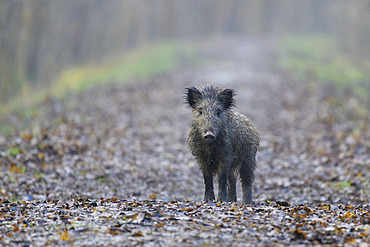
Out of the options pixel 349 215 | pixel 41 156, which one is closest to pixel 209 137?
pixel 349 215

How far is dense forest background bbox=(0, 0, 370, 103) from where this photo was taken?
93.2 feet

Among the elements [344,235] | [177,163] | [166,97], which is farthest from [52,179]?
[166,97]

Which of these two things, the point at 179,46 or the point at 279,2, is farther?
the point at 279,2

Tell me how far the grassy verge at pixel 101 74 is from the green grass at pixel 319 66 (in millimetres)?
10235

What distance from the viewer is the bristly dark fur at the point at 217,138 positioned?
27.5 ft

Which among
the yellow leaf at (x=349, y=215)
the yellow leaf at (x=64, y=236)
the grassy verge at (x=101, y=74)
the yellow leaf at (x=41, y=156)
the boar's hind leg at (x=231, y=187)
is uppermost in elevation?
the grassy verge at (x=101, y=74)

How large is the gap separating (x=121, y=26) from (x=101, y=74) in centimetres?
1562

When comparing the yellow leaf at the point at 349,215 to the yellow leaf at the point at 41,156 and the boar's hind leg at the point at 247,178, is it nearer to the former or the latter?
the boar's hind leg at the point at 247,178

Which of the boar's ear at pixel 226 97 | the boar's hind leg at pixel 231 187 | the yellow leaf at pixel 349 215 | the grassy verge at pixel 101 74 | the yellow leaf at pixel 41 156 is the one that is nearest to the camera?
the yellow leaf at pixel 349 215

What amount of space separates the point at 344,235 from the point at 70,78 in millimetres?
32692

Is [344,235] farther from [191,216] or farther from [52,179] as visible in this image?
[52,179]

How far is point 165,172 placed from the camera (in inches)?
529

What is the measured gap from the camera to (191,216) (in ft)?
22.6

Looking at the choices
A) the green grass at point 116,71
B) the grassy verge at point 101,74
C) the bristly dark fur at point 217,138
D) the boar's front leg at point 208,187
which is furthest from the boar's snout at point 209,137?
the green grass at point 116,71
